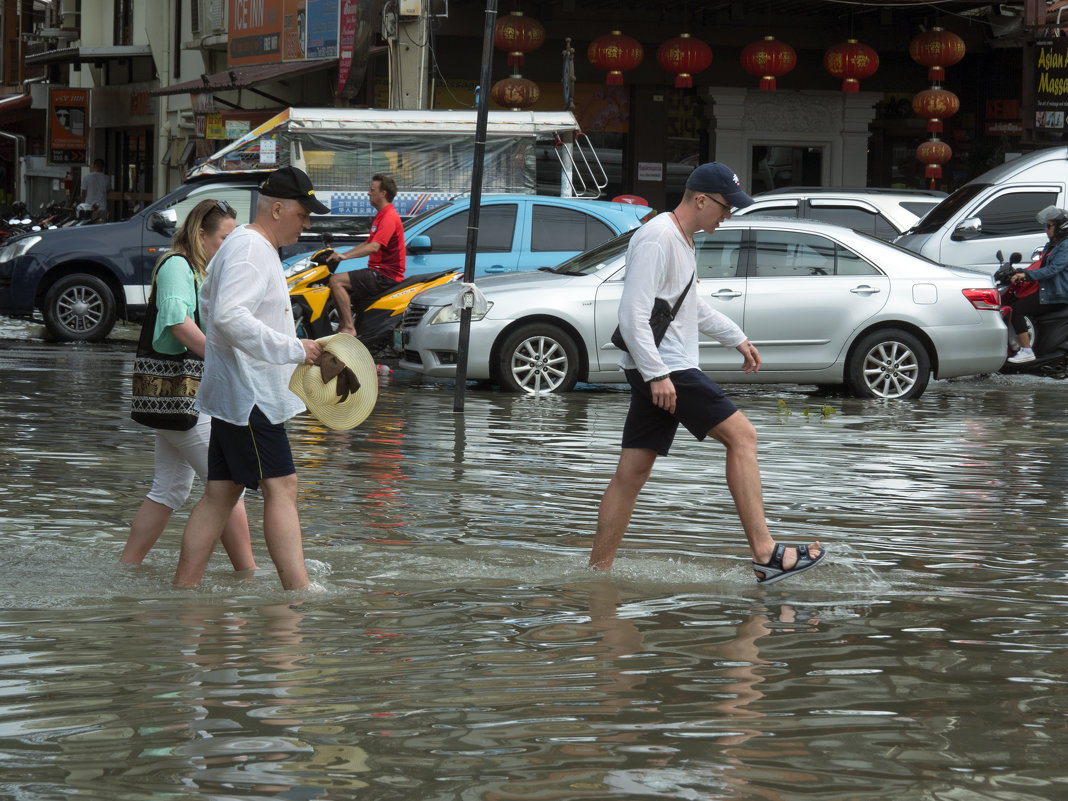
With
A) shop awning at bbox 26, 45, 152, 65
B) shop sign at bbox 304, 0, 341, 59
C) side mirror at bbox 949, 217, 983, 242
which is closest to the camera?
side mirror at bbox 949, 217, 983, 242

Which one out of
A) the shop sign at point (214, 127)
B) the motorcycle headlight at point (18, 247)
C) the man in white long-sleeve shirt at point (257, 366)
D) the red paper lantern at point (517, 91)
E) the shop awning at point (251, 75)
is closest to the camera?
the man in white long-sleeve shirt at point (257, 366)

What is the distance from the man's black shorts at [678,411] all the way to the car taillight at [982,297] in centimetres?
837

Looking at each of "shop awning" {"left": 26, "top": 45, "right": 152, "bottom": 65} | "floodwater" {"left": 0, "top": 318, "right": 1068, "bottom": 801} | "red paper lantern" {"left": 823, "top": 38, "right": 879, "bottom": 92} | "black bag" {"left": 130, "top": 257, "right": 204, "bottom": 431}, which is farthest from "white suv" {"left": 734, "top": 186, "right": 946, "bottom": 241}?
"shop awning" {"left": 26, "top": 45, "right": 152, "bottom": 65}

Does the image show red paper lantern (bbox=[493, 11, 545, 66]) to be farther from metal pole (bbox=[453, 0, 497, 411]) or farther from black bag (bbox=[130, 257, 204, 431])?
black bag (bbox=[130, 257, 204, 431])

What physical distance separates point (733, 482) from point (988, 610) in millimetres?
1050

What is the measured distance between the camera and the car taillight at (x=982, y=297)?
46.8 ft

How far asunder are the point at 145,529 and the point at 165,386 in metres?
0.64

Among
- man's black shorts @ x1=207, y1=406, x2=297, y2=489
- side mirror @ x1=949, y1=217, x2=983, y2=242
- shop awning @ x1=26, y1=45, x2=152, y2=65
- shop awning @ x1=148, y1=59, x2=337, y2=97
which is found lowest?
man's black shorts @ x1=207, y1=406, x2=297, y2=489

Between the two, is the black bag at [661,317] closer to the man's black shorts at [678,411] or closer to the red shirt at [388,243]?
the man's black shorts at [678,411]

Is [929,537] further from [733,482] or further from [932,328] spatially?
[932,328]

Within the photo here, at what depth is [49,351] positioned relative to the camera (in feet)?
55.6

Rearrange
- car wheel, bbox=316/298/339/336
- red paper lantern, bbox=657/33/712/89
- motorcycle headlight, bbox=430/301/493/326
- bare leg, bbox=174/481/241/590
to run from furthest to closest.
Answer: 1. red paper lantern, bbox=657/33/712/89
2. car wheel, bbox=316/298/339/336
3. motorcycle headlight, bbox=430/301/493/326
4. bare leg, bbox=174/481/241/590

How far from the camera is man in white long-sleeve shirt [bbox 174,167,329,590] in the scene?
5.56 meters

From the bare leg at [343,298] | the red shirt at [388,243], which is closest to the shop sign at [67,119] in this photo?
the bare leg at [343,298]
